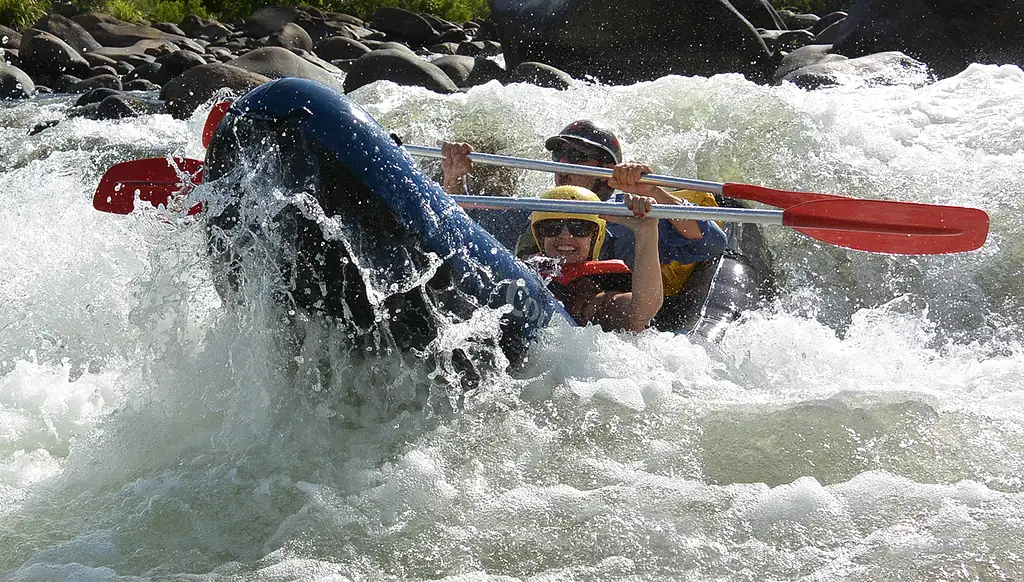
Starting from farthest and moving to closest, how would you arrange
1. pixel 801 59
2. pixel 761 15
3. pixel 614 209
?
pixel 761 15, pixel 801 59, pixel 614 209

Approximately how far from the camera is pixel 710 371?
4.15 m

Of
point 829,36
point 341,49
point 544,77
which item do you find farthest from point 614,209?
point 341,49

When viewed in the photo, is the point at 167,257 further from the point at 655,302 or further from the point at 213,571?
the point at 655,302

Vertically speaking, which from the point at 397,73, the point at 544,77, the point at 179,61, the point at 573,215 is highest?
the point at 573,215

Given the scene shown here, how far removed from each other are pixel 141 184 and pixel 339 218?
1203mm

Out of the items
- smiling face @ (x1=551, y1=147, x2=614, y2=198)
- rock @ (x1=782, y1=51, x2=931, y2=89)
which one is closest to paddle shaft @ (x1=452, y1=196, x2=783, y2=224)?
smiling face @ (x1=551, y1=147, x2=614, y2=198)

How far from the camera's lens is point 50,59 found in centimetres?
1423

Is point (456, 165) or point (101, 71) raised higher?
point (456, 165)

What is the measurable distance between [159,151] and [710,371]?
607 cm

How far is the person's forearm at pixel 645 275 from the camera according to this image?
4.23 m

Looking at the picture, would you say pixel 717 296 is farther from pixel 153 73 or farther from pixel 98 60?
pixel 98 60

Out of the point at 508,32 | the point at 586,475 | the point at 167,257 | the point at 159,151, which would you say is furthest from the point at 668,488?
the point at 508,32

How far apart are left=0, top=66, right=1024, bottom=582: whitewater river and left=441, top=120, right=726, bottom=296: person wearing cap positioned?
1.56ft

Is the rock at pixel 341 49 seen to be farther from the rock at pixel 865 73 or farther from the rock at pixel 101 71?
the rock at pixel 865 73
